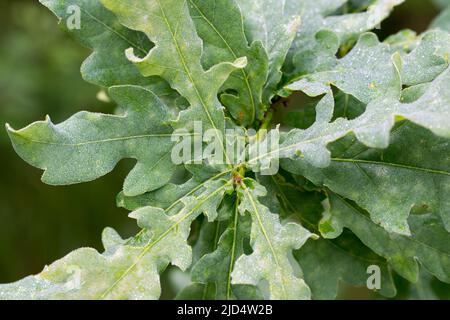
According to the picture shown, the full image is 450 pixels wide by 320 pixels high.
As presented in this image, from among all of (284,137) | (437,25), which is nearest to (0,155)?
(437,25)

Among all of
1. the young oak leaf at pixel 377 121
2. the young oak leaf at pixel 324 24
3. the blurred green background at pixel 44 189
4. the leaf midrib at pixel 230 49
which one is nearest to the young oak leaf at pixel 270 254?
the young oak leaf at pixel 377 121

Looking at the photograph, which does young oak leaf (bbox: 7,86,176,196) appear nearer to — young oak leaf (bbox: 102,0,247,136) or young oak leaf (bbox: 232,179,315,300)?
young oak leaf (bbox: 102,0,247,136)

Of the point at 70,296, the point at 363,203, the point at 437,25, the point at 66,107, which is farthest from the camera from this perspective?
the point at 66,107

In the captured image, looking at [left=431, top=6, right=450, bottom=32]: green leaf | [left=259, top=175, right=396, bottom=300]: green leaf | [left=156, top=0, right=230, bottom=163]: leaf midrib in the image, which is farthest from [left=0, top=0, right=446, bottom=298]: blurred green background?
[left=156, top=0, right=230, bottom=163]: leaf midrib

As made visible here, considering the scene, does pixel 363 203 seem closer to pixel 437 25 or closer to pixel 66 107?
pixel 437 25

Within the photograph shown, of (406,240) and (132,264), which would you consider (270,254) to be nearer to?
(132,264)

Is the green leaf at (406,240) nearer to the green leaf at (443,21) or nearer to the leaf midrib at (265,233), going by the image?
the leaf midrib at (265,233)
